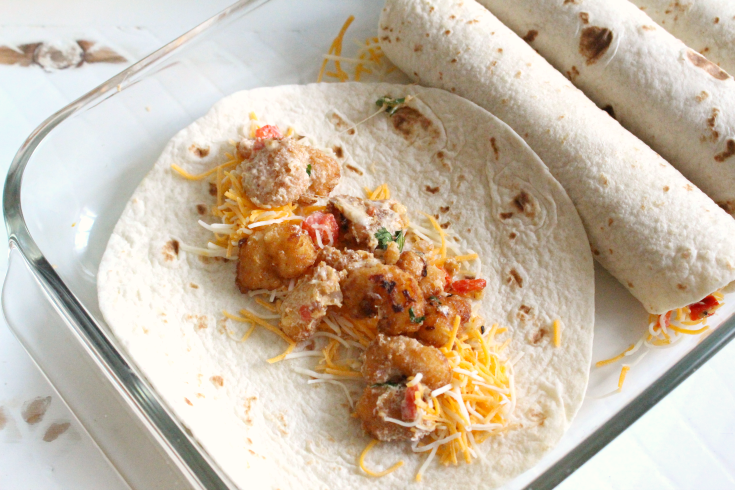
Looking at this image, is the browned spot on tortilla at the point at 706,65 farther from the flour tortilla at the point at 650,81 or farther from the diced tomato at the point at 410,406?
the diced tomato at the point at 410,406

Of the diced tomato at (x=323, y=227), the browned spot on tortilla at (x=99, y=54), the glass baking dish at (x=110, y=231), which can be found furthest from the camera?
the browned spot on tortilla at (x=99, y=54)

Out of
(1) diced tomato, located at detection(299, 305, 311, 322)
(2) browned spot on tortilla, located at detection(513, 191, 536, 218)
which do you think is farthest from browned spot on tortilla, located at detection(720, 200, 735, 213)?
(1) diced tomato, located at detection(299, 305, 311, 322)

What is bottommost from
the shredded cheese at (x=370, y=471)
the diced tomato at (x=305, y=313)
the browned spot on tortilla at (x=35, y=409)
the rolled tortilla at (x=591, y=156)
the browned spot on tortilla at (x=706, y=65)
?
the browned spot on tortilla at (x=35, y=409)

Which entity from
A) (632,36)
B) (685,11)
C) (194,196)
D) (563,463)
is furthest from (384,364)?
(685,11)

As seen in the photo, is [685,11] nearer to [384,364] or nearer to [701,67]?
[701,67]

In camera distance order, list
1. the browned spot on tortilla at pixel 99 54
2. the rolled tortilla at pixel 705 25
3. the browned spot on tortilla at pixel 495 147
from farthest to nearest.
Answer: the browned spot on tortilla at pixel 99 54
the rolled tortilla at pixel 705 25
the browned spot on tortilla at pixel 495 147

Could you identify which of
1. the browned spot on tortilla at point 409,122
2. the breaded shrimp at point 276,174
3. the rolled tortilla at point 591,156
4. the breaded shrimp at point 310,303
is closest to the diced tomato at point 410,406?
the breaded shrimp at point 310,303

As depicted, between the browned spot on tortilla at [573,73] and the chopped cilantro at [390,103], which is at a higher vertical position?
the browned spot on tortilla at [573,73]
